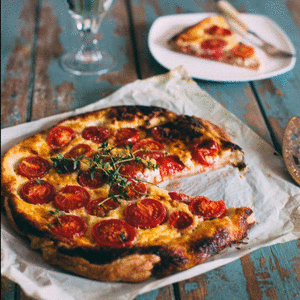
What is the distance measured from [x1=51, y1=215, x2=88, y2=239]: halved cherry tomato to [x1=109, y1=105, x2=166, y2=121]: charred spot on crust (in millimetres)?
1094

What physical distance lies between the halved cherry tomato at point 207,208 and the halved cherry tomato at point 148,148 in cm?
47

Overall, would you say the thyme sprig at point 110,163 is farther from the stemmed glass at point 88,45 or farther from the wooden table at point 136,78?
the stemmed glass at point 88,45

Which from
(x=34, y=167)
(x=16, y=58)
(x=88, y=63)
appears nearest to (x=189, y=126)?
(x=34, y=167)

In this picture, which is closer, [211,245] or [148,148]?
[211,245]

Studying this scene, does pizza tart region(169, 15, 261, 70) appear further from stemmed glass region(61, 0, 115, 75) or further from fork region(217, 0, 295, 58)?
stemmed glass region(61, 0, 115, 75)

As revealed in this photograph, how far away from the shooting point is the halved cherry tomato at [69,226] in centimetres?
238

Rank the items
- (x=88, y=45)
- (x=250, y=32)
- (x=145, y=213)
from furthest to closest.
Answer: (x=250, y=32)
(x=88, y=45)
(x=145, y=213)

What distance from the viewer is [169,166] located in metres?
3.01

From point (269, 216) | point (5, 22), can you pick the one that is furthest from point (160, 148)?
point (5, 22)

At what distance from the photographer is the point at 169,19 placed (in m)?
4.88

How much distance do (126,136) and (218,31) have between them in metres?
2.02

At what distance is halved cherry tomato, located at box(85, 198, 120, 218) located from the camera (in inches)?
100

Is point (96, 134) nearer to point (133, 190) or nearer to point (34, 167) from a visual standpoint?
point (34, 167)

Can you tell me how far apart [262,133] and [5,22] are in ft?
10.7
